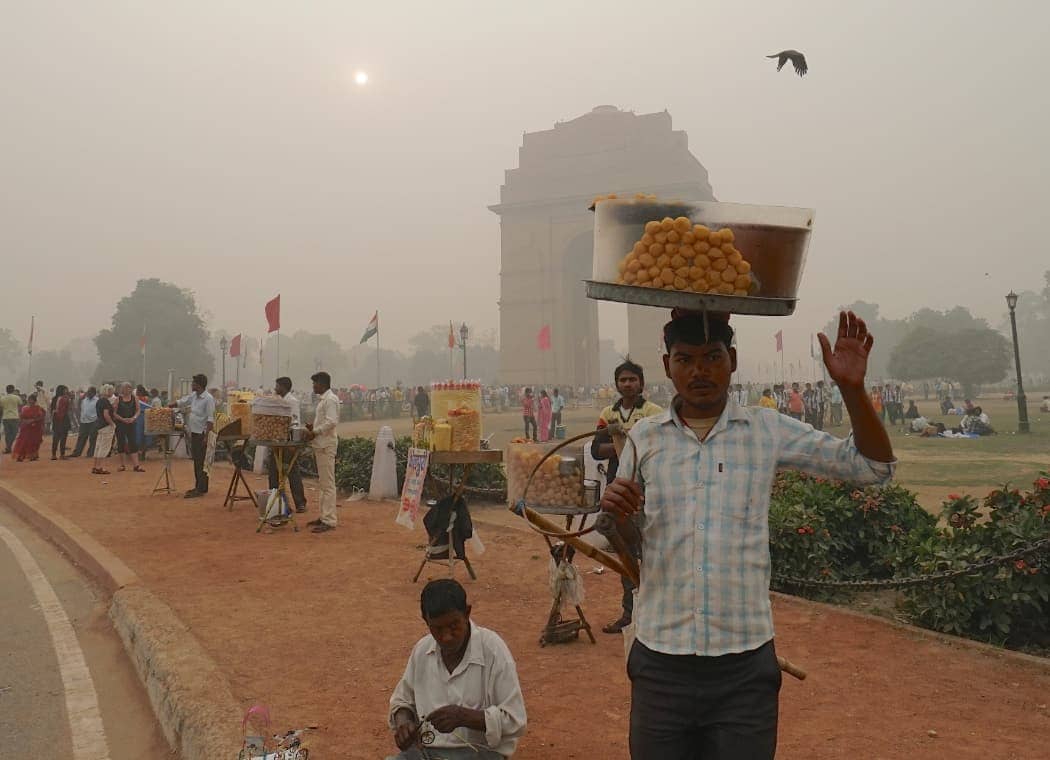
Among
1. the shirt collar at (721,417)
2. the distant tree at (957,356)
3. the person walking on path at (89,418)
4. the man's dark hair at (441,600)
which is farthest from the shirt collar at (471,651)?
the distant tree at (957,356)

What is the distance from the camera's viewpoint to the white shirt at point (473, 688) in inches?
118

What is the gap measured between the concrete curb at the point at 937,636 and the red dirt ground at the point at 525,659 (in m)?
0.03

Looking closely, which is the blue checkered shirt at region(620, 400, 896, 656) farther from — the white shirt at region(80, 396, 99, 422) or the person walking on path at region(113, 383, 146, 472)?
the white shirt at region(80, 396, 99, 422)

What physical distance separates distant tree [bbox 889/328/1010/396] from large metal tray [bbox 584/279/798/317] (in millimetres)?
58168

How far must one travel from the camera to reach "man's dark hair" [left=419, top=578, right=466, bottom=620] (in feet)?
9.85

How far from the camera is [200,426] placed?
12.0m

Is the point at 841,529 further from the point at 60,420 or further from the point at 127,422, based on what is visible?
the point at 60,420

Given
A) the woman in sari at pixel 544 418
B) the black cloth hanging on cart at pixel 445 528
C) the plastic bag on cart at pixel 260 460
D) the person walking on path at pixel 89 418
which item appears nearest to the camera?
the black cloth hanging on cart at pixel 445 528

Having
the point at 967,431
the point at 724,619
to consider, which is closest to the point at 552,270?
the point at 967,431

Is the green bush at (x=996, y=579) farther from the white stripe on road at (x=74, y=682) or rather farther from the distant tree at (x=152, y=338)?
the distant tree at (x=152, y=338)

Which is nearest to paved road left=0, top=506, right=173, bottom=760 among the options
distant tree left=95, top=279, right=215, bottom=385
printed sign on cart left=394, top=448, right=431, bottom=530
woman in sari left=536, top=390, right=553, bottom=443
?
printed sign on cart left=394, top=448, right=431, bottom=530

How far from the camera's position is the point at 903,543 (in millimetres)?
6090

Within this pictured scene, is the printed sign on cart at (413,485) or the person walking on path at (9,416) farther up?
the person walking on path at (9,416)

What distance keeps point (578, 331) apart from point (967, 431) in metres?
39.7
